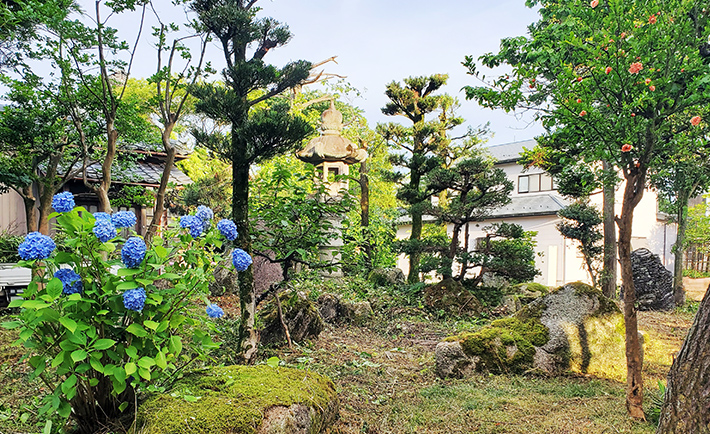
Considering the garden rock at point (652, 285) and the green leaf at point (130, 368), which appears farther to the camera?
the garden rock at point (652, 285)

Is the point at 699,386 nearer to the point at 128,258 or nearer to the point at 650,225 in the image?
the point at 128,258

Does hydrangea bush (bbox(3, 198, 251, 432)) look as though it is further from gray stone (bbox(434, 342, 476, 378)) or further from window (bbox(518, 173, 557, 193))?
window (bbox(518, 173, 557, 193))

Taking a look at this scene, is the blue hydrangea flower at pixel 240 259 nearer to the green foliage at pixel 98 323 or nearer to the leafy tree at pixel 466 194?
the green foliage at pixel 98 323

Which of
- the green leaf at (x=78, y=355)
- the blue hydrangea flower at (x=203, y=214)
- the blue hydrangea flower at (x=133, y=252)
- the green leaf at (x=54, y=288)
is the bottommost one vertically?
the green leaf at (x=78, y=355)

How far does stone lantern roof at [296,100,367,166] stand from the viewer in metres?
7.90

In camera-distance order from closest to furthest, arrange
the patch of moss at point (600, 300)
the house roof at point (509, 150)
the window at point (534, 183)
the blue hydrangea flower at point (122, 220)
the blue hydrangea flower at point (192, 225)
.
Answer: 1. the blue hydrangea flower at point (122, 220)
2. the blue hydrangea flower at point (192, 225)
3. the patch of moss at point (600, 300)
4. the window at point (534, 183)
5. the house roof at point (509, 150)

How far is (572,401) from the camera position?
12.0 ft

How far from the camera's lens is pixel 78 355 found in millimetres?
1895

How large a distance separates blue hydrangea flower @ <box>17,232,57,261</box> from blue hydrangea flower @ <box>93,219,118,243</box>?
22 centimetres

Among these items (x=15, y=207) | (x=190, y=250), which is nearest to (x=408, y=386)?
(x=190, y=250)

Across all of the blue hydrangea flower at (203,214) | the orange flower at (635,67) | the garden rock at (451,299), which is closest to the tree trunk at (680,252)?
the garden rock at (451,299)

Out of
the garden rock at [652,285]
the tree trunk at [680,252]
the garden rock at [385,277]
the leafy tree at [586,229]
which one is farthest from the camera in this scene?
the leafy tree at [586,229]

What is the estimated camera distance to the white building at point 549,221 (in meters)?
16.4

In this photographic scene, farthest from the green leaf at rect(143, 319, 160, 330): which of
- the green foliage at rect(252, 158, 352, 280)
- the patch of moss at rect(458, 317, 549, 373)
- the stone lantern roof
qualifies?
the stone lantern roof
